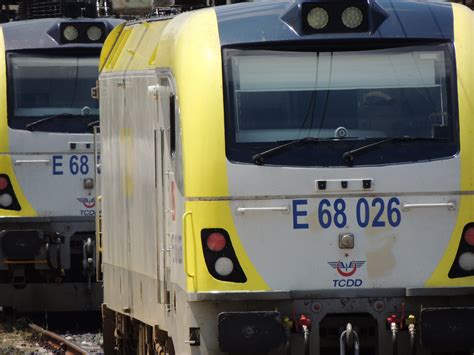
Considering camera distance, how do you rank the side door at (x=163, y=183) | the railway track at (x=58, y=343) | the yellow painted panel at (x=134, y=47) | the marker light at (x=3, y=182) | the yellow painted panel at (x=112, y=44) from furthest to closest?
the marker light at (x=3, y=182) < the railway track at (x=58, y=343) < the yellow painted panel at (x=112, y=44) < the yellow painted panel at (x=134, y=47) < the side door at (x=163, y=183)

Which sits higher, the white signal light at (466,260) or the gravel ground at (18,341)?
the white signal light at (466,260)

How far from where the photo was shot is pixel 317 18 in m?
10.5

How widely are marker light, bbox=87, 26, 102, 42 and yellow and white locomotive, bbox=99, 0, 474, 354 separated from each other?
7.36 metres

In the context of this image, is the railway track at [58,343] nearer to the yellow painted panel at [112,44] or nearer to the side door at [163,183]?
the yellow painted panel at [112,44]

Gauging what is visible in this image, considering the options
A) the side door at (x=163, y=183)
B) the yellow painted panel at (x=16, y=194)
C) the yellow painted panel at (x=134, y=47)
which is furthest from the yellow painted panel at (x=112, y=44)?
the yellow painted panel at (x=16, y=194)

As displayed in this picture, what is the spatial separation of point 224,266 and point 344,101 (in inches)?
50.5

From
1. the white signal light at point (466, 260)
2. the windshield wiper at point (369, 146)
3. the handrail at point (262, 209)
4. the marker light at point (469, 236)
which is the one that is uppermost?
the windshield wiper at point (369, 146)

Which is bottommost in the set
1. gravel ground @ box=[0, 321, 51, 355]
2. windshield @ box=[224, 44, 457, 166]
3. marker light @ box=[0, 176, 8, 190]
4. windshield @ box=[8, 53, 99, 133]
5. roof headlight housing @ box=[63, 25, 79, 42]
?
gravel ground @ box=[0, 321, 51, 355]

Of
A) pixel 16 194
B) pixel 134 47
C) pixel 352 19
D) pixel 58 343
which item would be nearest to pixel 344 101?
pixel 352 19

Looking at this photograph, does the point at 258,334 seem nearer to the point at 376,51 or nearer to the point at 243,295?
the point at 243,295

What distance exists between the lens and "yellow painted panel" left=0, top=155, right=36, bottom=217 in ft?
57.7

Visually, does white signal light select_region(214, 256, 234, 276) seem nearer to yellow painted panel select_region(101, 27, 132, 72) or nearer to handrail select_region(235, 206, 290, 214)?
handrail select_region(235, 206, 290, 214)

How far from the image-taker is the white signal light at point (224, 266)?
33.6 feet

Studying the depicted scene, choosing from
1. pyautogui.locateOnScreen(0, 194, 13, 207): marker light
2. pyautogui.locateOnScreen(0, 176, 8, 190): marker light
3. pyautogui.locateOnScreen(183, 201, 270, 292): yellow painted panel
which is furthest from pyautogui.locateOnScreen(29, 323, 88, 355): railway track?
pyautogui.locateOnScreen(183, 201, 270, 292): yellow painted panel
